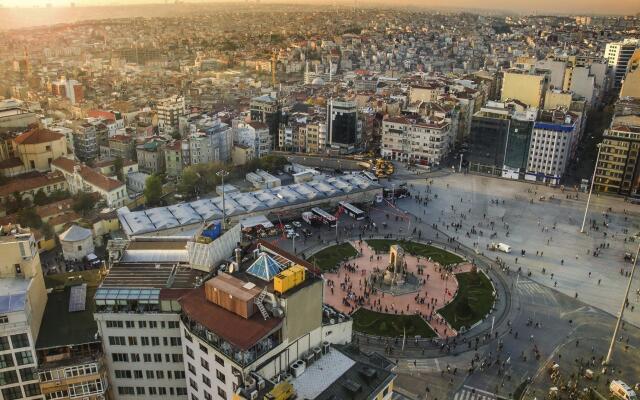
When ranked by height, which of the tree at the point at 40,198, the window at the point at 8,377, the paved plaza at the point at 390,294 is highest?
the window at the point at 8,377

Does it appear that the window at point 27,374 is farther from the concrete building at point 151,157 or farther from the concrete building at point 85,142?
the concrete building at point 85,142

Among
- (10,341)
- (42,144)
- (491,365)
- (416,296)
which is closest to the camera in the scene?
(10,341)

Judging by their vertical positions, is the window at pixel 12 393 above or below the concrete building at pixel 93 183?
above

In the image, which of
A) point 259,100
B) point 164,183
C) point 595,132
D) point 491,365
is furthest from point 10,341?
point 595,132

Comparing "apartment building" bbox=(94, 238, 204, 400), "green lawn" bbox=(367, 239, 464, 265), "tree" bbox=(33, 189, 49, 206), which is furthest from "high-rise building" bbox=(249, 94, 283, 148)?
"apartment building" bbox=(94, 238, 204, 400)

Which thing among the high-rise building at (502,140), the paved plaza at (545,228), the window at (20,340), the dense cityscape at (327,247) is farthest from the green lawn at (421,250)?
the window at (20,340)

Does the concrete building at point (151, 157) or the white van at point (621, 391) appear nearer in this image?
the white van at point (621, 391)

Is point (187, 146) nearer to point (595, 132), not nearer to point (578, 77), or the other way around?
point (595, 132)

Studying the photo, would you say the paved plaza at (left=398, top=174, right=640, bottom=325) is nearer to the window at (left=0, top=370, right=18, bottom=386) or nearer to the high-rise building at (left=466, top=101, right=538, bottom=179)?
the high-rise building at (left=466, top=101, right=538, bottom=179)
